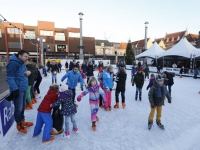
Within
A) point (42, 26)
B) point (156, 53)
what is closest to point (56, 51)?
point (42, 26)

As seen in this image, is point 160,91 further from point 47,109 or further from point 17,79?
point 17,79

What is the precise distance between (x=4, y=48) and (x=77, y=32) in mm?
16104

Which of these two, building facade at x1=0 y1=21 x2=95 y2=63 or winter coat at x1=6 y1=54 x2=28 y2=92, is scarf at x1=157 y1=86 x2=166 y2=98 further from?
building facade at x1=0 y1=21 x2=95 y2=63

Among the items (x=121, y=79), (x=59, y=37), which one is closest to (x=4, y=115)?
(x=121, y=79)

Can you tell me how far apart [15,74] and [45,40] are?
30.8 metres

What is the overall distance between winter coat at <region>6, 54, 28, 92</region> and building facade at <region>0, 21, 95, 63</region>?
2675 centimetres

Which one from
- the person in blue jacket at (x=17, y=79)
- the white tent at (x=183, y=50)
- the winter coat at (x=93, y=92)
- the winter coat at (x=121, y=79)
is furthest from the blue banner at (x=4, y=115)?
the white tent at (x=183, y=50)

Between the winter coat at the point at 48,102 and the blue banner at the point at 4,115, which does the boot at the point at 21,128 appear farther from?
the winter coat at the point at 48,102

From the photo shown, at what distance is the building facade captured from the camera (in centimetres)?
2830

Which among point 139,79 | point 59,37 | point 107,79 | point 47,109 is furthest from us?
point 59,37

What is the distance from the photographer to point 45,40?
3025 centimetres

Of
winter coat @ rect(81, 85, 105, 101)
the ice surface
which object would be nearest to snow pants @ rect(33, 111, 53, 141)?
the ice surface

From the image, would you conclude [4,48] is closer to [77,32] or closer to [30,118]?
[77,32]

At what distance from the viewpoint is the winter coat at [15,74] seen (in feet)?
7.79
